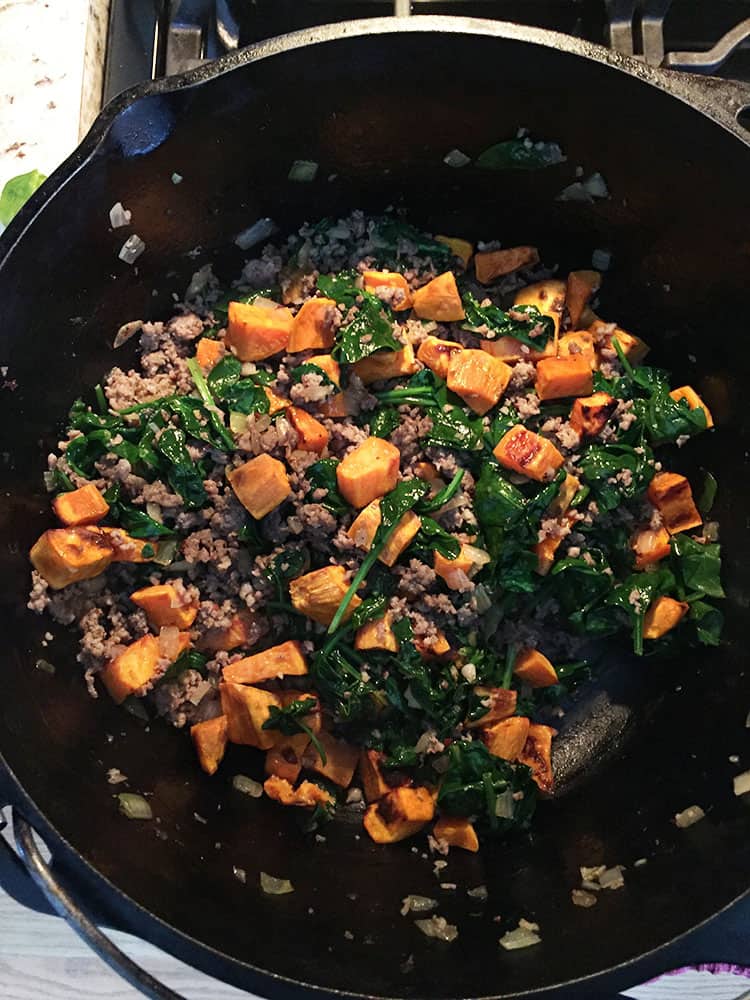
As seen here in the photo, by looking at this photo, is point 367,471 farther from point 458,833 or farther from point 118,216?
point 458,833

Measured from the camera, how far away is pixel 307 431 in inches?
87.1

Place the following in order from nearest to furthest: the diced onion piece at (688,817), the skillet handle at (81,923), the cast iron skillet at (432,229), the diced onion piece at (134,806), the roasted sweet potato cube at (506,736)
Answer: the skillet handle at (81,923)
the cast iron skillet at (432,229)
the diced onion piece at (134,806)
the diced onion piece at (688,817)
the roasted sweet potato cube at (506,736)

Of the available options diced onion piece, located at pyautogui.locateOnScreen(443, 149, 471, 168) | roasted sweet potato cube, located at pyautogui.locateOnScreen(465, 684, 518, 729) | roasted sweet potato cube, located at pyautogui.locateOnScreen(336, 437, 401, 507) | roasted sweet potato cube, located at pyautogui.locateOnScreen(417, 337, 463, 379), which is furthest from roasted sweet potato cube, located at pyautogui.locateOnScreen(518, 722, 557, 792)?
diced onion piece, located at pyautogui.locateOnScreen(443, 149, 471, 168)

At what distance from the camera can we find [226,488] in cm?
226

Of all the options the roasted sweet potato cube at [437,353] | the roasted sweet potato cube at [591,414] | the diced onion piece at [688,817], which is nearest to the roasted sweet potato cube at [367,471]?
the roasted sweet potato cube at [437,353]

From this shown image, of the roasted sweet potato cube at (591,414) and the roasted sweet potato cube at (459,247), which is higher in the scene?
the roasted sweet potato cube at (459,247)

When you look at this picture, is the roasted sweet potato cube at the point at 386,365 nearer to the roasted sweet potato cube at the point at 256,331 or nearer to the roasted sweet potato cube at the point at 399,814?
the roasted sweet potato cube at the point at 256,331

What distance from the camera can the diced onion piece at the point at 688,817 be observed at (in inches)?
86.1

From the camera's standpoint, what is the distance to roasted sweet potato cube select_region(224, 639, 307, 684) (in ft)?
7.26

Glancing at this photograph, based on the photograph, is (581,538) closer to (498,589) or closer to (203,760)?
(498,589)

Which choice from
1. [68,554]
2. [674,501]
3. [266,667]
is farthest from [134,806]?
[674,501]

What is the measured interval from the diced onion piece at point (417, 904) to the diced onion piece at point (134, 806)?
686 mm

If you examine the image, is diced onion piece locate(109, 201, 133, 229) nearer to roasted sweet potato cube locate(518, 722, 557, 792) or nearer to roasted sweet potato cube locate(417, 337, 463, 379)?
roasted sweet potato cube locate(417, 337, 463, 379)

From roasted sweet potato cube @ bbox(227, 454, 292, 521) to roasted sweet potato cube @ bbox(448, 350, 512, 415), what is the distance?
20.7 inches
